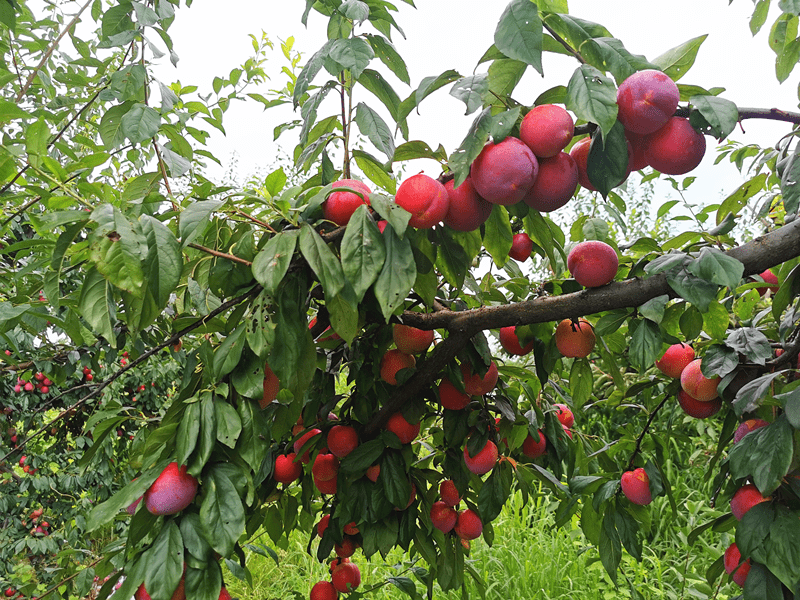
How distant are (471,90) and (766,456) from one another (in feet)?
1.97

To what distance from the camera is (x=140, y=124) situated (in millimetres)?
990

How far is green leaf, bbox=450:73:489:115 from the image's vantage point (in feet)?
1.78

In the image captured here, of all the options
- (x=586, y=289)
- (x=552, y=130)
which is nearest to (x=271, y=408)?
(x=586, y=289)

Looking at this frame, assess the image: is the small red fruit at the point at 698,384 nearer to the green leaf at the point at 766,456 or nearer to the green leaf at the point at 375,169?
the green leaf at the point at 766,456

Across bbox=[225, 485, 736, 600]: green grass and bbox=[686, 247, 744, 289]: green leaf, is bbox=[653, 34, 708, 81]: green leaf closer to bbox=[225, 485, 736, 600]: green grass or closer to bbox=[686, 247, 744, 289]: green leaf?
bbox=[686, 247, 744, 289]: green leaf

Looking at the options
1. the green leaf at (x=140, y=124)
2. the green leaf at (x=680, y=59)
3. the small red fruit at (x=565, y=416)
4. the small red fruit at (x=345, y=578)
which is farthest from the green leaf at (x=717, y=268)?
the small red fruit at (x=345, y=578)

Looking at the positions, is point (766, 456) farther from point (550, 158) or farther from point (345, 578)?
point (345, 578)

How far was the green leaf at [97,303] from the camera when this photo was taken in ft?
1.91

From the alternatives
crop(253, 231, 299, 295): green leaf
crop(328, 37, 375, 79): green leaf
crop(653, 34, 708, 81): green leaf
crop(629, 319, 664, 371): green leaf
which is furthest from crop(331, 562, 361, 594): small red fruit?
crop(653, 34, 708, 81): green leaf

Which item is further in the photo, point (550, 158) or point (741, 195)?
point (741, 195)

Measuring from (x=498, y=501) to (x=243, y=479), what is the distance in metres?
0.68

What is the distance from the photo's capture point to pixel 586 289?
768 millimetres

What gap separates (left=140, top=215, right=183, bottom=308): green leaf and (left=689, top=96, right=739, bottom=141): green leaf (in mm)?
549

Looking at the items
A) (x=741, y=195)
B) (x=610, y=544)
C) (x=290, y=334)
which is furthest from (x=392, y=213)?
(x=610, y=544)
